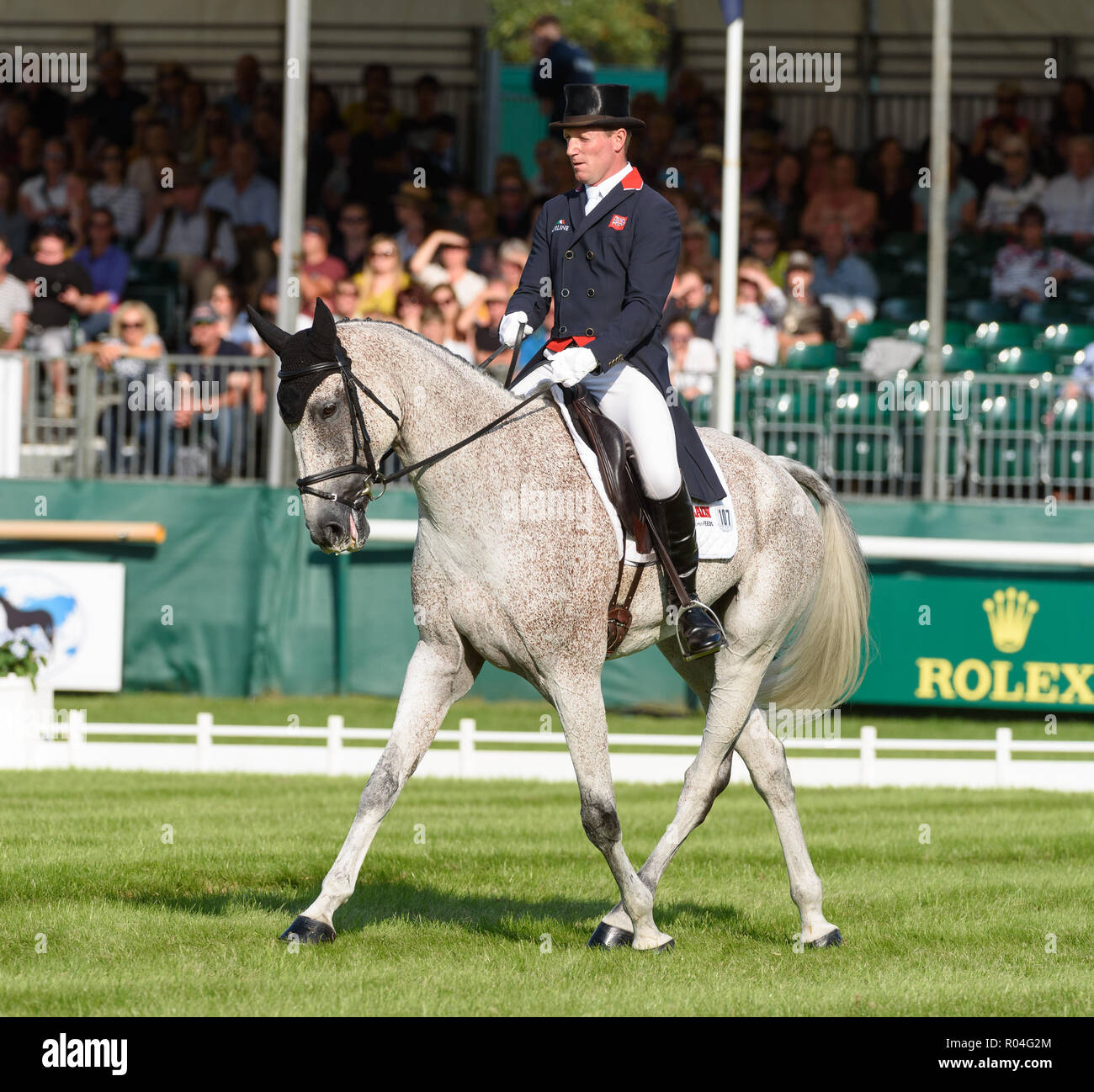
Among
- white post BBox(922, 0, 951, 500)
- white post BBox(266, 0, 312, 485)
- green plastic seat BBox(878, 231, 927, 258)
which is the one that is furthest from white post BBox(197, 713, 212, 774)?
green plastic seat BBox(878, 231, 927, 258)

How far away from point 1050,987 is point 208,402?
36.9ft

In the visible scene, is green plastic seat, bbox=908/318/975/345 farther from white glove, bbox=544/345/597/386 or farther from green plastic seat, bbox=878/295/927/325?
white glove, bbox=544/345/597/386

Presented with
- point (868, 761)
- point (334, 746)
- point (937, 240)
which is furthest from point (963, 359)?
point (334, 746)

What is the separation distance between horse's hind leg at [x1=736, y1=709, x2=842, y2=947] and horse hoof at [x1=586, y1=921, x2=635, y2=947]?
0.73m

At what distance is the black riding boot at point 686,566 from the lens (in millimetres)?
6594

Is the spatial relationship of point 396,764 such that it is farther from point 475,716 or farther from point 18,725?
point 475,716

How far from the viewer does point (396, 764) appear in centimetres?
641

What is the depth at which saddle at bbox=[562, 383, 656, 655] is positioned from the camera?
21.3ft

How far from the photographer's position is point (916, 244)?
19.3 m

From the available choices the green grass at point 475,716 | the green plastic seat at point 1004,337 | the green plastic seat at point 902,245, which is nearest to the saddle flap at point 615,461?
the green grass at point 475,716

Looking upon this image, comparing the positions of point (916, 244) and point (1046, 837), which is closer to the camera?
point (1046, 837)

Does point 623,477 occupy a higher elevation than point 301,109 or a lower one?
lower

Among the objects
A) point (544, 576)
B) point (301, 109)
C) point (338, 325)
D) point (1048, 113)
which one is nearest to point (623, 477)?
point (544, 576)

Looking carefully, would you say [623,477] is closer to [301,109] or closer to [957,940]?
[957,940]
